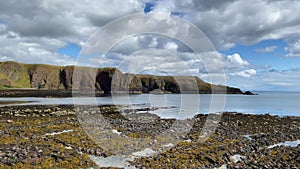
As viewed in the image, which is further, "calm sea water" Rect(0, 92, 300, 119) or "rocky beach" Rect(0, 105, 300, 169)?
"calm sea water" Rect(0, 92, 300, 119)

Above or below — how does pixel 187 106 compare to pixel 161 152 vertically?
below

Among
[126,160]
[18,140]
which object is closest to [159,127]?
[126,160]

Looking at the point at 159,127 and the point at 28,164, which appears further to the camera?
the point at 159,127

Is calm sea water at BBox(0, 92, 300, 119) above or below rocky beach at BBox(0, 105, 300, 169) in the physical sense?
below

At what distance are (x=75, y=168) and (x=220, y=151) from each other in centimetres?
998

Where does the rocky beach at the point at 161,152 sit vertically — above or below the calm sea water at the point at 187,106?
above

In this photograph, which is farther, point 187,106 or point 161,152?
point 187,106

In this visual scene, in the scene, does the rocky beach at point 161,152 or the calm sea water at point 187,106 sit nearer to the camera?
the rocky beach at point 161,152

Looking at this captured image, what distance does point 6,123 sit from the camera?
97.5ft

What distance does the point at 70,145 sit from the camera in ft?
63.4

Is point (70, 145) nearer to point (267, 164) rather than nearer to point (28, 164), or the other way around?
point (28, 164)

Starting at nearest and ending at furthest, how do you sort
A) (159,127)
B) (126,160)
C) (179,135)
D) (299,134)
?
(126,160) < (179,135) < (299,134) < (159,127)

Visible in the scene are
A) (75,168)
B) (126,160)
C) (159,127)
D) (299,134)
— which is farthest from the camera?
(159,127)

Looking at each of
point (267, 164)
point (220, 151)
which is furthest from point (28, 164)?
point (267, 164)
